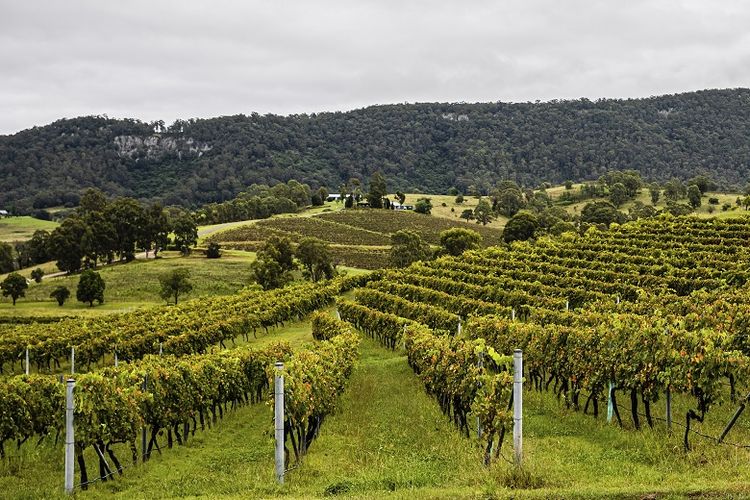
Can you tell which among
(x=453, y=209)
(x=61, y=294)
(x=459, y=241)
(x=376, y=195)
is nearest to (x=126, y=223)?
(x=61, y=294)

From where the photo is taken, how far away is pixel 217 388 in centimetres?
1616

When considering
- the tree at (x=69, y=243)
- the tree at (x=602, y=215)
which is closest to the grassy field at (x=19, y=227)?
the tree at (x=69, y=243)

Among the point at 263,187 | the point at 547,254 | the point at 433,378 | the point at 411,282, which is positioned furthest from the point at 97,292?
the point at 263,187

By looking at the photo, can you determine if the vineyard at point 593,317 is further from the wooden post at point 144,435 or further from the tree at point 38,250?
the tree at point 38,250

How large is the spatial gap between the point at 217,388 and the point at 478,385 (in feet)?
21.5

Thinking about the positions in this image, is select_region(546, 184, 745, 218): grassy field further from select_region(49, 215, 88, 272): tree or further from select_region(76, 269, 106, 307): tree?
select_region(49, 215, 88, 272): tree

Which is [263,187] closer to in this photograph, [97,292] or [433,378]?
[97,292]

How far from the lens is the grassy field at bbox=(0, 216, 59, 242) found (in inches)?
4590

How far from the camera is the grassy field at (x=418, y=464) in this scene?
29.1 ft

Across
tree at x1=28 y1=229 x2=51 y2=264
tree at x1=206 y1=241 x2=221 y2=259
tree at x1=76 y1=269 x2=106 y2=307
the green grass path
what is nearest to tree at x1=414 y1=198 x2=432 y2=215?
tree at x1=206 y1=241 x2=221 y2=259

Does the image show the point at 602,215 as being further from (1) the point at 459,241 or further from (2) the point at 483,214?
(1) the point at 459,241

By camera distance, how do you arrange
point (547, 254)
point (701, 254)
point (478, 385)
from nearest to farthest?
1. point (478, 385)
2. point (701, 254)
3. point (547, 254)

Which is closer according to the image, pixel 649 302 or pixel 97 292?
pixel 649 302

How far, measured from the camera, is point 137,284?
2539 inches
